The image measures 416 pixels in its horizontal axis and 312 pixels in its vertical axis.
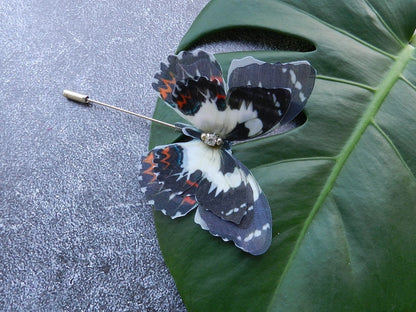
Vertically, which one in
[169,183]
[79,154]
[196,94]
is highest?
[196,94]

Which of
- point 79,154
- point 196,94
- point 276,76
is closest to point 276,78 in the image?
point 276,76

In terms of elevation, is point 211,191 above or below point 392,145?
below

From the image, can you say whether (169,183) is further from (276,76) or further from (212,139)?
(276,76)

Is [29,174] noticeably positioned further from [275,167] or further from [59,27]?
[275,167]

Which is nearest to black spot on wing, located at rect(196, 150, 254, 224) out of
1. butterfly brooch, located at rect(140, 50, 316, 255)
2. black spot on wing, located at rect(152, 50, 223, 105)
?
butterfly brooch, located at rect(140, 50, 316, 255)

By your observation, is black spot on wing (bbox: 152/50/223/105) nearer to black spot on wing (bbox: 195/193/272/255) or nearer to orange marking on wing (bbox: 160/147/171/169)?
orange marking on wing (bbox: 160/147/171/169)

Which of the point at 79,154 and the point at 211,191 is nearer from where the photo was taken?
the point at 211,191
